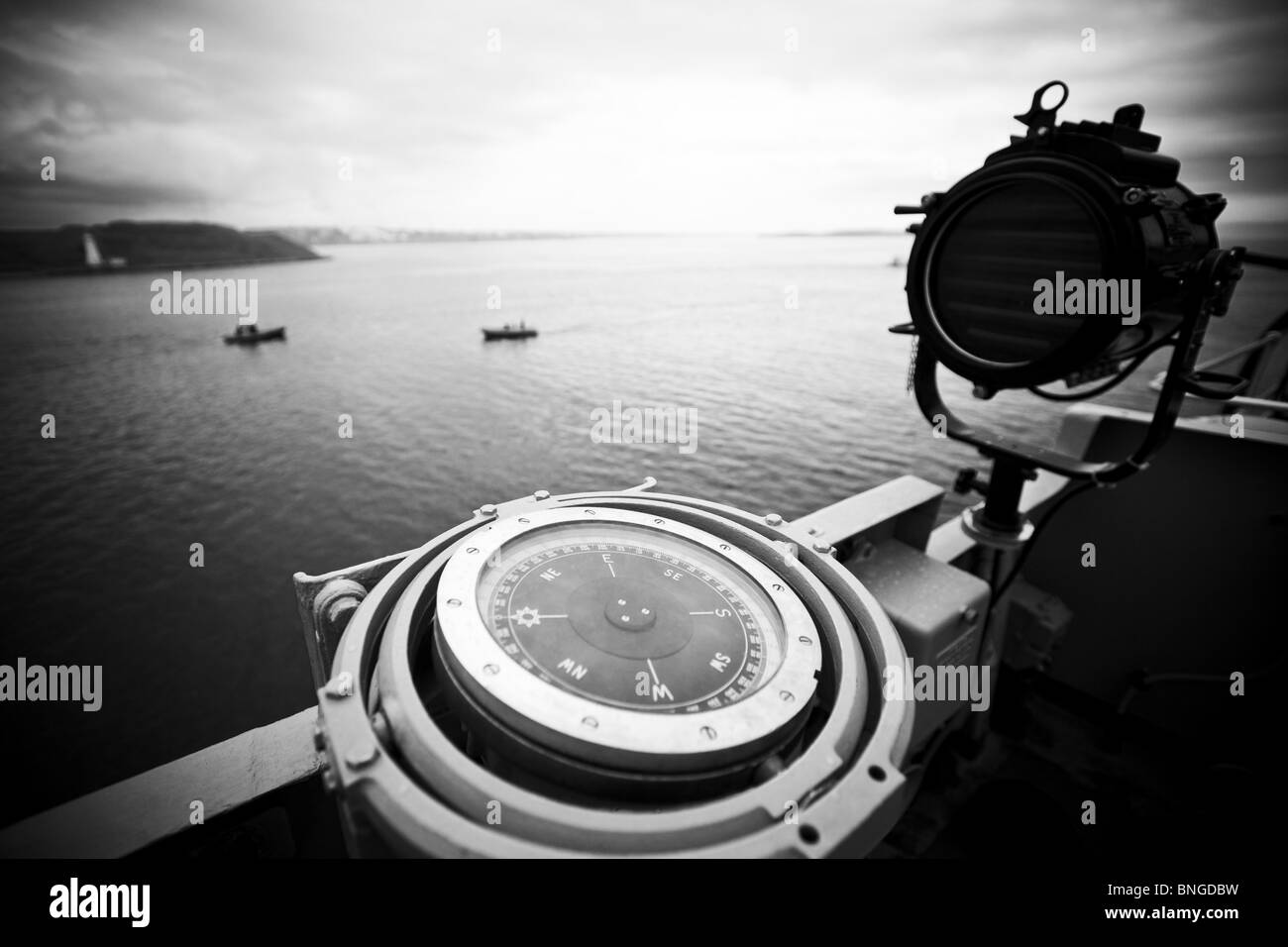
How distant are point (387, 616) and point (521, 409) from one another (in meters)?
33.7

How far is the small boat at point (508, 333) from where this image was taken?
49.9 metres

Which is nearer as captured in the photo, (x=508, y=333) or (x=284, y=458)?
(x=284, y=458)

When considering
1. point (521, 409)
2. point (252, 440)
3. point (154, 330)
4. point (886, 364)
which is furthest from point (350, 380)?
point (886, 364)

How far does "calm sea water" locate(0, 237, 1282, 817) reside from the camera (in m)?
17.4

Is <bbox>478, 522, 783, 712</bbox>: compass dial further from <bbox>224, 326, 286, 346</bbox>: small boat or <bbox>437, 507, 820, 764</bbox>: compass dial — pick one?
<bbox>224, 326, 286, 346</bbox>: small boat

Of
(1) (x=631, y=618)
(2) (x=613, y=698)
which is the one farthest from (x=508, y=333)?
(2) (x=613, y=698)

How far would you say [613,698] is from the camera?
1686 mm

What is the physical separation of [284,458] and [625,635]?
31.7 meters

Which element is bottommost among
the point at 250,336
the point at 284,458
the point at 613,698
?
the point at 284,458

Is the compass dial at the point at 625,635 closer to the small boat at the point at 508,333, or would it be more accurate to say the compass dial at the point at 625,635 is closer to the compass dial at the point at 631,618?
the compass dial at the point at 631,618

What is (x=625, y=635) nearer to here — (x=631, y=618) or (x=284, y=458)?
(x=631, y=618)

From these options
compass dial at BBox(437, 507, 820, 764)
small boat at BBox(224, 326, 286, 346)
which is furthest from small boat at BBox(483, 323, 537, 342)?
compass dial at BBox(437, 507, 820, 764)

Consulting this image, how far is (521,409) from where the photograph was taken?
34.9 meters

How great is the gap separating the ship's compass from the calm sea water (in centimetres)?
1706
